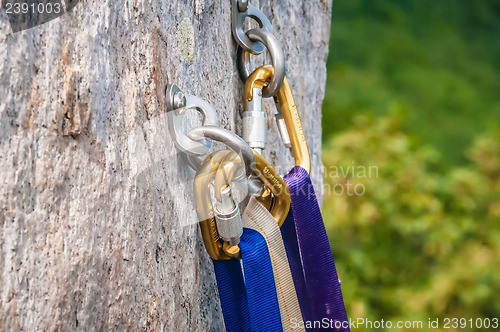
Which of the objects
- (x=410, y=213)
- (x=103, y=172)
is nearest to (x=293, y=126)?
(x=103, y=172)

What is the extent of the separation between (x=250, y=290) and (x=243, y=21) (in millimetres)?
457

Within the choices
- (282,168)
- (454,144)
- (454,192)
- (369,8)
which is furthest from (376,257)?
(369,8)

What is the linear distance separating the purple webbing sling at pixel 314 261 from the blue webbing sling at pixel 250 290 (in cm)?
14

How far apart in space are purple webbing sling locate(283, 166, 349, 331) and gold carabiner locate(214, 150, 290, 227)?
0.05 metres

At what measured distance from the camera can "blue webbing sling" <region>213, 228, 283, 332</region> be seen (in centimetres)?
86

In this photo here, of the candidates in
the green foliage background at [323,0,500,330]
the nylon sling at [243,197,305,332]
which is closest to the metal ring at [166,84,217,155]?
the nylon sling at [243,197,305,332]

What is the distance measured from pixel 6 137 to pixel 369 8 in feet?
13.1

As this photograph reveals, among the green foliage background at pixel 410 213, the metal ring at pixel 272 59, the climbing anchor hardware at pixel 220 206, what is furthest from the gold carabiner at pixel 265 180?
the green foliage background at pixel 410 213

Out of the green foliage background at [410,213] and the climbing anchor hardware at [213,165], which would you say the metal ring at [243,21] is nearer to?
the climbing anchor hardware at [213,165]

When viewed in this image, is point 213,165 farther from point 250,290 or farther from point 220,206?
point 250,290

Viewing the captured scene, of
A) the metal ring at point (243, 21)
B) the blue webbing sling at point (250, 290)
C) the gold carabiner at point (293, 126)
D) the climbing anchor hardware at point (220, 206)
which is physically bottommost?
the blue webbing sling at point (250, 290)

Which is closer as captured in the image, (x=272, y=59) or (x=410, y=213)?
(x=272, y=59)

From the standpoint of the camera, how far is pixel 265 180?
0.93 m

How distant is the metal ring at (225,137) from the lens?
0.84 metres
